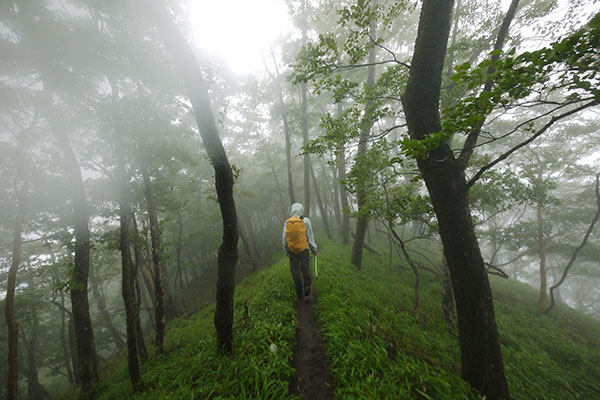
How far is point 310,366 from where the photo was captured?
3.12 meters

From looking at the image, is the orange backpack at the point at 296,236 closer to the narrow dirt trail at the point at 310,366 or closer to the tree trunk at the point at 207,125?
the narrow dirt trail at the point at 310,366

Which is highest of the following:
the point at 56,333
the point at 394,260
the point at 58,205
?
the point at 58,205

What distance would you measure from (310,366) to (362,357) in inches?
31.4

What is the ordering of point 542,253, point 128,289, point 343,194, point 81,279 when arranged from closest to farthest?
point 128,289
point 81,279
point 542,253
point 343,194

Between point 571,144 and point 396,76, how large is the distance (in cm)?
1824

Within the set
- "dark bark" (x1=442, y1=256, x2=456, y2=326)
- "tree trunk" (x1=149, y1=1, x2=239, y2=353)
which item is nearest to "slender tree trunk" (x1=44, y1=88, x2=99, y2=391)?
"tree trunk" (x1=149, y1=1, x2=239, y2=353)

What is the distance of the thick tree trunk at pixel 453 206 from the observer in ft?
8.05

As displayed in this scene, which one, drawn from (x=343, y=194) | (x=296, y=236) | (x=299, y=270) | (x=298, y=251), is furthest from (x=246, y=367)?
(x=343, y=194)

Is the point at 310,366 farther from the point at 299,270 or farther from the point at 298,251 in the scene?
the point at 298,251

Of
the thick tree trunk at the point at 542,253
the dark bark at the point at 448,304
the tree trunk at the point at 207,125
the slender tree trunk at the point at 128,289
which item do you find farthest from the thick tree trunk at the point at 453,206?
the thick tree trunk at the point at 542,253

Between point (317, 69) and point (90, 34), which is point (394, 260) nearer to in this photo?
point (317, 69)

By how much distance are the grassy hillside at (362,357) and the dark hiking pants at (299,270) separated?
341 mm

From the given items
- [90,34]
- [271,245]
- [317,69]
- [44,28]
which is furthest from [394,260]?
[44,28]

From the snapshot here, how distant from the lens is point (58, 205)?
287 inches
